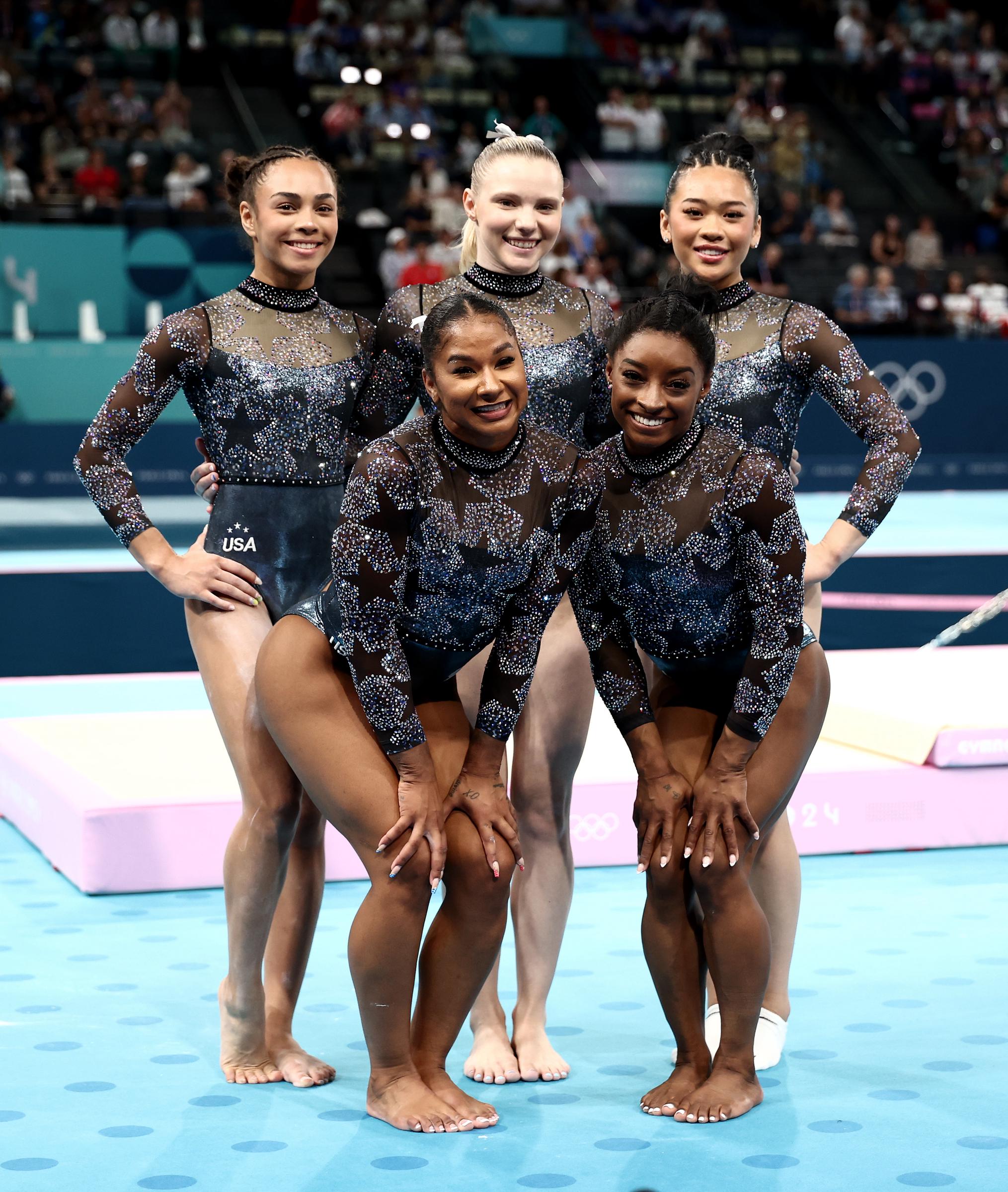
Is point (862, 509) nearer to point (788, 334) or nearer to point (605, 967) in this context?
point (788, 334)

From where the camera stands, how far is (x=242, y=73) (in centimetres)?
1508

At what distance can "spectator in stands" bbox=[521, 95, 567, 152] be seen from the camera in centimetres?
1466

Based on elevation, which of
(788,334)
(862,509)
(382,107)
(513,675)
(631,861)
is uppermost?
(382,107)

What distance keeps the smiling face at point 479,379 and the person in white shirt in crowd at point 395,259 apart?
10.4 meters

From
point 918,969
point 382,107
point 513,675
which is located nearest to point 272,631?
point 513,675

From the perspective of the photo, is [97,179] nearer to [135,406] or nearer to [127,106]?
[127,106]

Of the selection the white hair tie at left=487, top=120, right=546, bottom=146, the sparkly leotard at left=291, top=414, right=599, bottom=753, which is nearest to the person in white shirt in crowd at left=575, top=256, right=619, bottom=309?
the white hair tie at left=487, top=120, right=546, bottom=146

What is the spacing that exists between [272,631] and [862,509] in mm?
1136

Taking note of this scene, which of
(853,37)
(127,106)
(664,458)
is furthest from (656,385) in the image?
(853,37)

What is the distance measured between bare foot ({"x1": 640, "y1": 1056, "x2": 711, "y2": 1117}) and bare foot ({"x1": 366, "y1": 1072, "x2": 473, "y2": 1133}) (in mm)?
311

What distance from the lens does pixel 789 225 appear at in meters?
14.7

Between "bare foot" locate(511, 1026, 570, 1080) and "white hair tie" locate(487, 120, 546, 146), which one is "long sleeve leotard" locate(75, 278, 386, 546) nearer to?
"white hair tie" locate(487, 120, 546, 146)

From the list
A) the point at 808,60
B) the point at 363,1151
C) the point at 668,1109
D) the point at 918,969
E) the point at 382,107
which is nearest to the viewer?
the point at 363,1151

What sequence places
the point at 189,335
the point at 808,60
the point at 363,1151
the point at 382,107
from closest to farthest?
the point at 363,1151 < the point at 189,335 < the point at 382,107 < the point at 808,60
